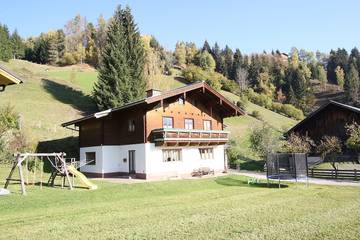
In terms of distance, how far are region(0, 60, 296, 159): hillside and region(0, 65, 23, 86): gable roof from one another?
22.7 meters

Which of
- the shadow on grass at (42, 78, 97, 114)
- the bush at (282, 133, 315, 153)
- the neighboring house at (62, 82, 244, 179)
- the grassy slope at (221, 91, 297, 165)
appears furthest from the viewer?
the shadow on grass at (42, 78, 97, 114)

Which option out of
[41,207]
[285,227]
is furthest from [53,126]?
[285,227]

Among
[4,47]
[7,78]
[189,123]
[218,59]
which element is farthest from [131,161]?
[218,59]

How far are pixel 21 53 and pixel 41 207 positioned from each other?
302 feet

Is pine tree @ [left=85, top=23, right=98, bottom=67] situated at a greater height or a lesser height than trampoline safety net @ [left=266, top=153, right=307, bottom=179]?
greater

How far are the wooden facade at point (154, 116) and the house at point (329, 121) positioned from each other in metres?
9.49

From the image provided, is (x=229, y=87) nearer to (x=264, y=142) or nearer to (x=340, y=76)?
(x=264, y=142)

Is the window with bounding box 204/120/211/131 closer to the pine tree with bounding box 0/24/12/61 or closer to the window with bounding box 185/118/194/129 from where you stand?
the window with bounding box 185/118/194/129

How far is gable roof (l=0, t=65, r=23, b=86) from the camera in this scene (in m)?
14.1

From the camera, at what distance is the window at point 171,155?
2880 cm

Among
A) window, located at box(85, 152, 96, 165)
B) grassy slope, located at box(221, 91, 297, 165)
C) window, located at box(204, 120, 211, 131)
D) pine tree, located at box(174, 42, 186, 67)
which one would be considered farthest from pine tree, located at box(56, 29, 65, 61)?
window, located at box(204, 120, 211, 131)

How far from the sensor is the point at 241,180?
88.7ft

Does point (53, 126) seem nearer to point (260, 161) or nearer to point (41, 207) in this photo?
point (260, 161)

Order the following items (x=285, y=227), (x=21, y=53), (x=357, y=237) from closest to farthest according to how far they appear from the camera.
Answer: (x=357, y=237) < (x=285, y=227) < (x=21, y=53)
